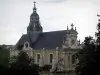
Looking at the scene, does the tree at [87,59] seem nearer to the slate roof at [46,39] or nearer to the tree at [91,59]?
the tree at [91,59]

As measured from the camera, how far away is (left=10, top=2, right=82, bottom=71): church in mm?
65500

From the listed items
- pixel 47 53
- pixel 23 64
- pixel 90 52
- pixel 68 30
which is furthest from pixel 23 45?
pixel 90 52

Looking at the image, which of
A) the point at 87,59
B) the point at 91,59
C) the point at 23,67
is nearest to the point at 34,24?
the point at 23,67

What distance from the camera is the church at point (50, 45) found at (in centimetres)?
6550

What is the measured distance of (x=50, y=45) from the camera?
69000mm

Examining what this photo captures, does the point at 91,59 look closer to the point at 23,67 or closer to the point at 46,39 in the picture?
the point at 23,67

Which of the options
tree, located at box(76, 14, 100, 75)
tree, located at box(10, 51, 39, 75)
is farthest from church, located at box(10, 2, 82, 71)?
tree, located at box(76, 14, 100, 75)

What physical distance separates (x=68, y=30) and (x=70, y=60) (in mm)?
5428

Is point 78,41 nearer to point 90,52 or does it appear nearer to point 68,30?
point 68,30

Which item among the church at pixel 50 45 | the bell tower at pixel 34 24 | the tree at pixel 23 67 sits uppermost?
the bell tower at pixel 34 24

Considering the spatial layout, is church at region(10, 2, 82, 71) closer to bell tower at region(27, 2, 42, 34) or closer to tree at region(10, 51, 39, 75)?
bell tower at region(27, 2, 42, 34)

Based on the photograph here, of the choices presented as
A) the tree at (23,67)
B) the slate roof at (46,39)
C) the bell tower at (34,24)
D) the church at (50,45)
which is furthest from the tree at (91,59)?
the bell tower at (34,24)

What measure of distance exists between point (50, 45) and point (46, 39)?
9.32ft

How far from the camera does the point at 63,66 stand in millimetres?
65250
